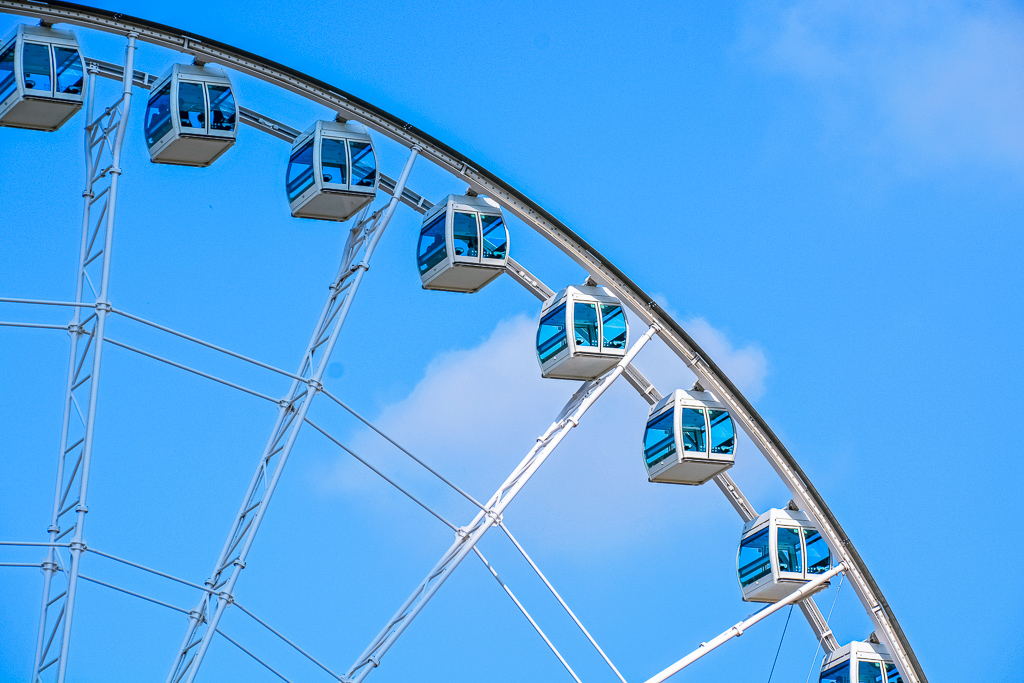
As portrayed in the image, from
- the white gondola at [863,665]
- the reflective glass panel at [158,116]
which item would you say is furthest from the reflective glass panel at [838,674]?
the reflective glass panel at [158,116]

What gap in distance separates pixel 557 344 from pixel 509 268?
1.36 metres

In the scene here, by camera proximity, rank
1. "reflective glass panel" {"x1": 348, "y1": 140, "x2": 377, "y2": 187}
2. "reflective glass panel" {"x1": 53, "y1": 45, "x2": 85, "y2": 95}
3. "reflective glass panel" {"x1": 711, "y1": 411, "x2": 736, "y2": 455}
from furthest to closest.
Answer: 1. "reflective glass panel" {"x1": 711, "y1": 411, "x2": 736, "y2": 455}
2. "reflective glass panel" {"x1": 348, "y1": 140, "x2": 377, "y2": 187}
3. "reflective glass panel" {"x1": 53, "y1": 45, "x2": 85, "y2": 95}

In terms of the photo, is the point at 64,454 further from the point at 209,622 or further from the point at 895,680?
the point at 895,680

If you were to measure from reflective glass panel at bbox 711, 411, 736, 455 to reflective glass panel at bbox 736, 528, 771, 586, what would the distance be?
1649mm

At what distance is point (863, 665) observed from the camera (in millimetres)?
24953

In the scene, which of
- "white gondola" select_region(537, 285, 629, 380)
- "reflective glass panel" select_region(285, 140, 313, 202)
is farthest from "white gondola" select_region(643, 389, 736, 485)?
"reflective glass panel" select_region(285, 140, 313, 202)

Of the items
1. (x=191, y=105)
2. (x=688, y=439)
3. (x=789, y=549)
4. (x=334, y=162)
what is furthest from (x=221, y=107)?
(x=789, y=549)

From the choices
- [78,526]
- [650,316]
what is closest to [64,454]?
[78,526]

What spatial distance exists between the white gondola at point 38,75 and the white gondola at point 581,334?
7170 mm

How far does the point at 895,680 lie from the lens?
25234 mm

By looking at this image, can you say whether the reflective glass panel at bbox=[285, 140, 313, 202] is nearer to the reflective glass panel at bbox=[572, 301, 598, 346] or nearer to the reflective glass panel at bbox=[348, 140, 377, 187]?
the reflective glass panel at bbox=[348, 140, 377, 187]

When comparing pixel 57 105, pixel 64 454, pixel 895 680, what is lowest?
pixel 895 680

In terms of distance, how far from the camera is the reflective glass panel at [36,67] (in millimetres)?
20328

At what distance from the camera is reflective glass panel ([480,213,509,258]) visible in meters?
22.2
